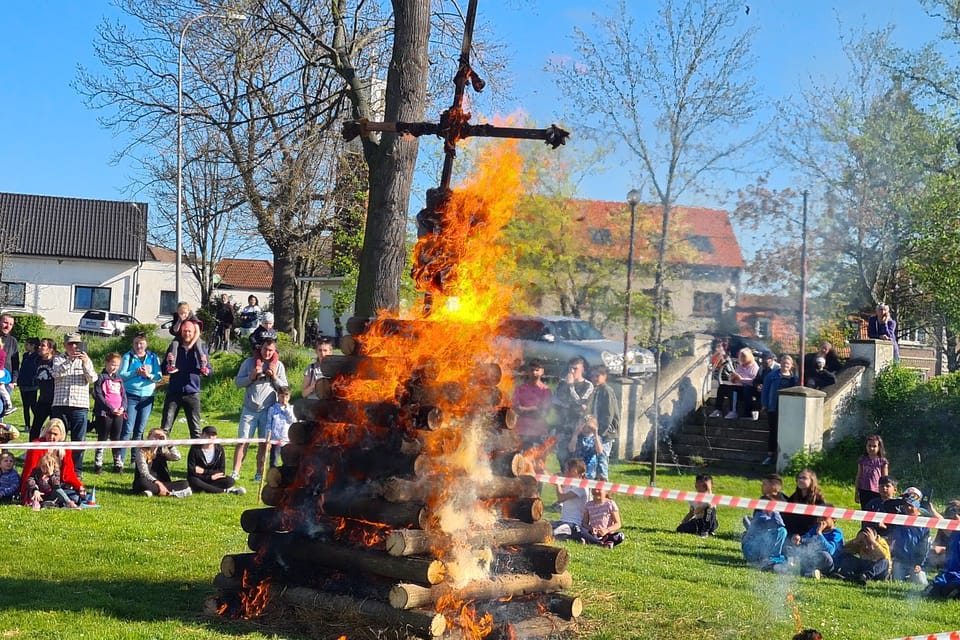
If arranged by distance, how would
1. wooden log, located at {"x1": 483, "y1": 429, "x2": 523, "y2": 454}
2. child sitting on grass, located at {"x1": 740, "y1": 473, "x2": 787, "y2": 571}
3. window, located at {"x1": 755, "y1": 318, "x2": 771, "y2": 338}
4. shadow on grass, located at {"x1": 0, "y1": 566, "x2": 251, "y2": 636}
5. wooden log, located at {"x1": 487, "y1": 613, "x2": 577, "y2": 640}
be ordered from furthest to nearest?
window, located at {"x1": 755, "y1": 318, "x2": 771, "y2": 338} < child sitting on grass, located at {"x1": 740, "y1": 473, "x2": 787, "y2": 571} < wooden log, located at {"x1": 483, "y1": 429, "x2": 523, "y2": 454} < shadow on grass, located at {"x1": 0, "y1": 566, "x2": 251, "y2": 636} < wooden log, located at {"x1": 487, "y1": 613, "x2": 577, "y2": 640}

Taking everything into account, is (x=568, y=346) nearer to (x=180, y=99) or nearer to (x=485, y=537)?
(x=485, y=537)

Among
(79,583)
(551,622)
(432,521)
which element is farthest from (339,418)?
(79,583)

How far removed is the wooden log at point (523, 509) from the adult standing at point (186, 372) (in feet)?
25.2

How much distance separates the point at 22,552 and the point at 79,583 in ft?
4.35

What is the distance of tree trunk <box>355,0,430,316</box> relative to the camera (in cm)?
1132

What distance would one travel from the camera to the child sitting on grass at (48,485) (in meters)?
11.4

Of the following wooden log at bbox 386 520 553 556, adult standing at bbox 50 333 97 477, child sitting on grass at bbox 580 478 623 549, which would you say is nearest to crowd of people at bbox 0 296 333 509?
adult standing at bbox 50 333 97 477

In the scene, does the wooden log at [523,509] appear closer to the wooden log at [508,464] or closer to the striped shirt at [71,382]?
the wooden log at [508,464]

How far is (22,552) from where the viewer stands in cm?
895

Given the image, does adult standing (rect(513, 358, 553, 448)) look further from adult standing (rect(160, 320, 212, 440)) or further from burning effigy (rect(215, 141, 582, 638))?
burning effigy (rect(215, 141, 582, 638))

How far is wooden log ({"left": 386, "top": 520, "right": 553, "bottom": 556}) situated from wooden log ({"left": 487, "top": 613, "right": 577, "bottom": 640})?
1.70ft

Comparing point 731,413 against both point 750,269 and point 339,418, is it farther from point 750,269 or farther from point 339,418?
point 339,418

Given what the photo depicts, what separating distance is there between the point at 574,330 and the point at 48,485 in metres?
7.80

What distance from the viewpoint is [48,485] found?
1157 centimetres
